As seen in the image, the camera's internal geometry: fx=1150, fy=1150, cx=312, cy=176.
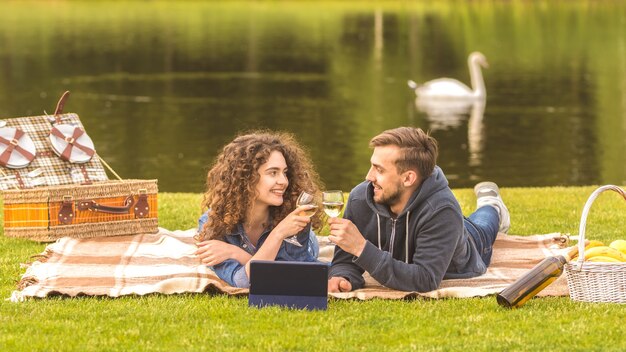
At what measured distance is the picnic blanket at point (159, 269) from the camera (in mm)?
7176

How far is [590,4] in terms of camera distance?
6288cm

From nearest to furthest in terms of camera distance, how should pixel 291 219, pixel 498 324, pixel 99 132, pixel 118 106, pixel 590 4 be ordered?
pixel 498 324
pixel 291 219
pixel 99 132
pixel 118 106
pixel 590 4

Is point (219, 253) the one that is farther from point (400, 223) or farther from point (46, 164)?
point (46, 164)

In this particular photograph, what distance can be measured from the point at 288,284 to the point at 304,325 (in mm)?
400

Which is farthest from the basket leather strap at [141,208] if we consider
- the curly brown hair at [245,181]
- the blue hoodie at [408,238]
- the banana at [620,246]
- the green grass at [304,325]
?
the banana at [620,246]

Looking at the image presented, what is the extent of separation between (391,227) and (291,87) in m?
23.9

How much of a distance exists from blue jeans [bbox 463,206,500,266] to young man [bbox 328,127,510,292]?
71cm

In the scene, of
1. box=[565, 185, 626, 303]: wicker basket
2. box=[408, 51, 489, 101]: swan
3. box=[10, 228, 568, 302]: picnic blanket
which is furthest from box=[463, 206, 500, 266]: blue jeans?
box=[408, 51, 489, 101]: swan

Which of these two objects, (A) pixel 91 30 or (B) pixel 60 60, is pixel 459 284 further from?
(A) pixel 91 30

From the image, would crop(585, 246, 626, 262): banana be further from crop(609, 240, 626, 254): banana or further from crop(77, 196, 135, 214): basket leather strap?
crop(77, 196, 135, 214): basket leather strap

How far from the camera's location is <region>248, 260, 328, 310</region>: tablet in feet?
21.6

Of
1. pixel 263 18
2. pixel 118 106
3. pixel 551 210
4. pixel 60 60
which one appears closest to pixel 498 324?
pixel 551 210

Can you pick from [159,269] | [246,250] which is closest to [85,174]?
[159,269]

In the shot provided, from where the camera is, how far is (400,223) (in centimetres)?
729
